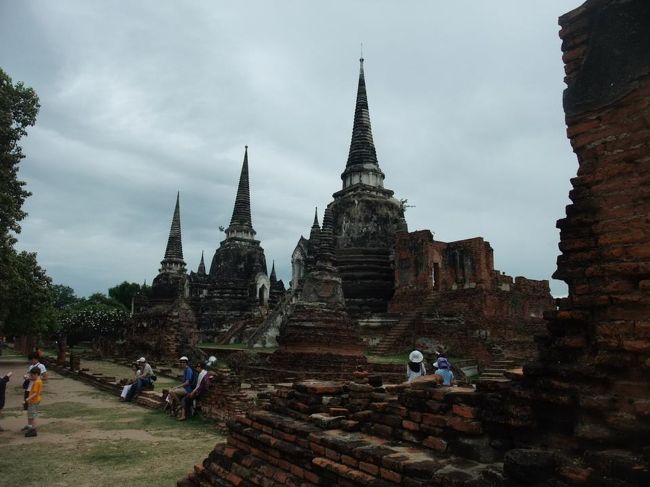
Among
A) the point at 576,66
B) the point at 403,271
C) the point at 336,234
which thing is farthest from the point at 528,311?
the point at 576,66

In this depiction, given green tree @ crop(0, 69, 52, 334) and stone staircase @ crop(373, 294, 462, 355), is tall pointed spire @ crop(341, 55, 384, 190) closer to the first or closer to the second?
stone staircase @ crop(373, 294, 462, 355)

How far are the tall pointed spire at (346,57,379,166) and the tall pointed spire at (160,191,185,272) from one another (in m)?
20.2

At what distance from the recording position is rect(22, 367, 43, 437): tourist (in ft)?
27.4

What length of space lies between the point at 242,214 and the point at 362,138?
1377 cm

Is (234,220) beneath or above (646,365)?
above

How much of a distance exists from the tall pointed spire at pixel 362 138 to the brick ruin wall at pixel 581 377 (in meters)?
26.5

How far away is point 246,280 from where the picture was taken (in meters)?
38.3

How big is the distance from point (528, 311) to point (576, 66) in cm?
2236

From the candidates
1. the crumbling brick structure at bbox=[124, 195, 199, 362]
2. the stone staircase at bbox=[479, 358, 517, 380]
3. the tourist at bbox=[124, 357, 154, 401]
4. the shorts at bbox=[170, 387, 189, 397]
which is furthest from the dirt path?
the stone staircase at bbox=[479, 358, 517, 380]

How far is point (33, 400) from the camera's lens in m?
8.48

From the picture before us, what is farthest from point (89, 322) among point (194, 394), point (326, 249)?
point (194, 394)

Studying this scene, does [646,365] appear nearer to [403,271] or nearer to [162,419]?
[162,419]

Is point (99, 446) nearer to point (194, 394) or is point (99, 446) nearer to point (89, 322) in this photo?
point (194, 394)

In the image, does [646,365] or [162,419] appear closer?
[646,365]
